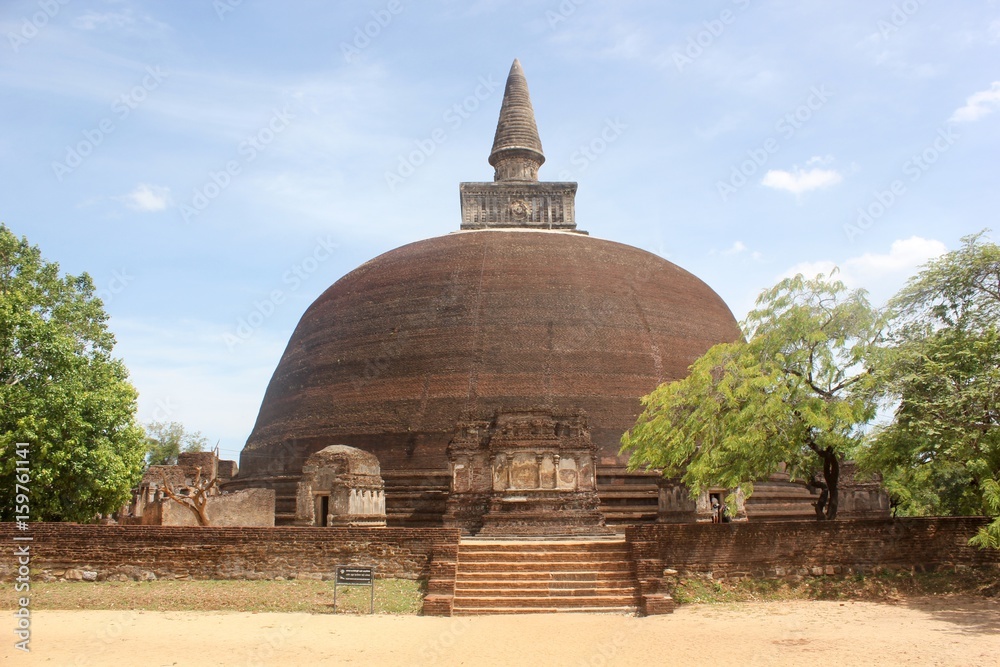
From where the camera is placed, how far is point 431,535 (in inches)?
469

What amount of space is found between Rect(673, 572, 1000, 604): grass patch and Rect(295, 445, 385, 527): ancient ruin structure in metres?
8.87

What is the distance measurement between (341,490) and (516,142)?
52.1 ft

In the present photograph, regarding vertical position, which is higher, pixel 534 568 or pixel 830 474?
pixel 830 474

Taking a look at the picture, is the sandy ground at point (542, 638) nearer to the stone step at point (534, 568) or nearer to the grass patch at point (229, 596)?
the grass patch at point (229, 596)

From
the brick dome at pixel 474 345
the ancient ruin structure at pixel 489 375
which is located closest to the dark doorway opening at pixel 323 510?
the ancient ruin structure at pixel 489 375

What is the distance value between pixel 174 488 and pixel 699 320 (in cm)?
1514

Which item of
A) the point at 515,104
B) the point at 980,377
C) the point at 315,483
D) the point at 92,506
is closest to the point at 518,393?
the point at 315,483

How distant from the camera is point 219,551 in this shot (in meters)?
12.0

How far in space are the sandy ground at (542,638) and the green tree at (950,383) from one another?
1.89m

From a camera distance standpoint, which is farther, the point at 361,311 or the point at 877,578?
the point at 361,311

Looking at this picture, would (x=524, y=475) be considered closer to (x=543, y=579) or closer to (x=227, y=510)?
(x=543, y=579)

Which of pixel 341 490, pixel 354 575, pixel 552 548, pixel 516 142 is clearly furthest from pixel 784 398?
pixel 516 142

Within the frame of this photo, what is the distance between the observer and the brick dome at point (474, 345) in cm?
→ 1992

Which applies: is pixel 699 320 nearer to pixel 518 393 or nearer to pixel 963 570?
pixel 518 393
